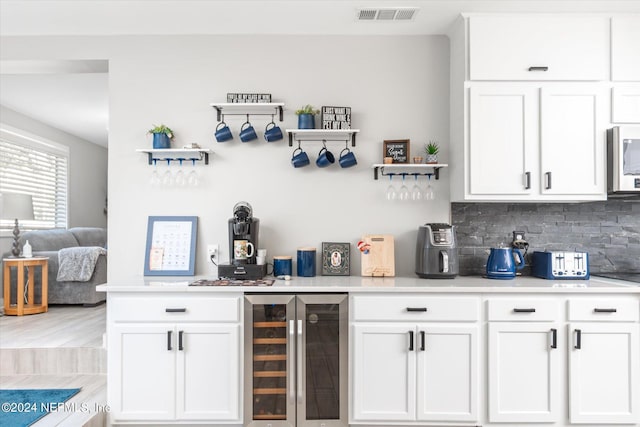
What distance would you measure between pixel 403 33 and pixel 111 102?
6.99 feet

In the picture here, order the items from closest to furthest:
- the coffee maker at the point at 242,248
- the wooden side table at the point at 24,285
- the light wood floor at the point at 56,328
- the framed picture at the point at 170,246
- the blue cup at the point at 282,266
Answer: the coffee maker at the point at 242,248 → the blue cup at the point at 282,266 → the framed picture at the point at 170,246 → the light wood floor at the point at 56,328 → the wooden side table at the point at 24,285

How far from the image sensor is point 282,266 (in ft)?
9.40

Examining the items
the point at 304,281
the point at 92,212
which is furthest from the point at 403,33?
the point at 92,212

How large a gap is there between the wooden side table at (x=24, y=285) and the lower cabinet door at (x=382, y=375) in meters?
3.81

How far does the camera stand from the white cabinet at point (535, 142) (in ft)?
8.85

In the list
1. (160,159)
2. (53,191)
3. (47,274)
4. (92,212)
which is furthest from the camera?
(92,212)

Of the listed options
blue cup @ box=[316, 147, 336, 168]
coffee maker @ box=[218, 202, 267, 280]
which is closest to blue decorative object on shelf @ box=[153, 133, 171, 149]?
coffee maker @ box=[218, 202, 267, 280]

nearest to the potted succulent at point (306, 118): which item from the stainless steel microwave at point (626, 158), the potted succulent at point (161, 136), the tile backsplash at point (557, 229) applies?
the potted succulent at point (161, 136)

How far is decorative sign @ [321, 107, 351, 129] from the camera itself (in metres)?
2.98

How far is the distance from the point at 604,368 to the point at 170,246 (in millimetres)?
2782

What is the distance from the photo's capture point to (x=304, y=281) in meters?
2.67

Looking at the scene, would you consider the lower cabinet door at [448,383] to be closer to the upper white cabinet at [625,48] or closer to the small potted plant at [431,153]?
the small potted plant at [431,153]

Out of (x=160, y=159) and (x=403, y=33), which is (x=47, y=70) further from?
(x=403, y=33)

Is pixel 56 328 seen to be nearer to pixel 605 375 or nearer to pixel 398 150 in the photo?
pixel 398 150
